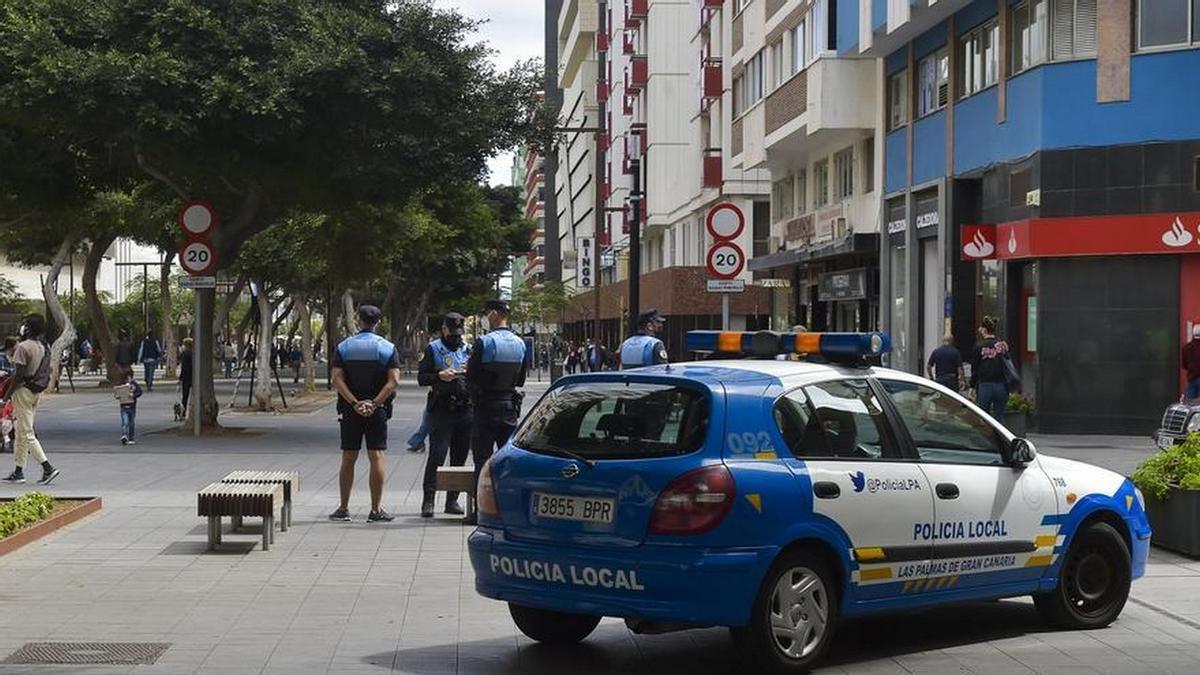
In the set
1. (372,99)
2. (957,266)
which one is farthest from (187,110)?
(957,266)

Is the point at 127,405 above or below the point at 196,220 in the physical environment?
below

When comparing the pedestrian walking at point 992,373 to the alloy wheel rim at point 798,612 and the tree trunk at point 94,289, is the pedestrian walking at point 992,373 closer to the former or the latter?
the alloy wheel rim at point 798,612

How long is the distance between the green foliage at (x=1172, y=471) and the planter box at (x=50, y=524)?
315 inches

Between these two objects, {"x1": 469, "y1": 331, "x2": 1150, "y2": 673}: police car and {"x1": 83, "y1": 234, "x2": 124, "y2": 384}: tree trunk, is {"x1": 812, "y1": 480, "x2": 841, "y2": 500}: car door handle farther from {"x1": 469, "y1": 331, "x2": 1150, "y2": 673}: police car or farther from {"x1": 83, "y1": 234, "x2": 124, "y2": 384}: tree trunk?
{"x1": 83, "y1": 234, "x2": 124, "y2": 384}: tree trunk

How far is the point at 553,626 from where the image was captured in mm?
8789

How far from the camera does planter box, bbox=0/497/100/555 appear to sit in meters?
12.0

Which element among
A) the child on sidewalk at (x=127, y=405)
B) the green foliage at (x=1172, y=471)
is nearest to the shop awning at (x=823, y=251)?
the child on sidewalk at (x=127, y=405)

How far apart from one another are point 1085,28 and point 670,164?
120ft

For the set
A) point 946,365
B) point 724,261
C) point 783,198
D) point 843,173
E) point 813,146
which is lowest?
point 946,365

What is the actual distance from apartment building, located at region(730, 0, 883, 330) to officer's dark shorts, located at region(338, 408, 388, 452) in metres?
23.1

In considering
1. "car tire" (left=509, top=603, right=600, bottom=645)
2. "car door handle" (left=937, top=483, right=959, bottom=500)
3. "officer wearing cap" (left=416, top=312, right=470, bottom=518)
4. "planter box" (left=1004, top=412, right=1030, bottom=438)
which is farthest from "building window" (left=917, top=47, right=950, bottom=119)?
"car tire" (left=509, top=603, right=600, bottom=645)

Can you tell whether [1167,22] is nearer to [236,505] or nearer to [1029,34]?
[1029,34]

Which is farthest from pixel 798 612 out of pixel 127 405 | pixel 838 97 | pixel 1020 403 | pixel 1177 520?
pixel 838 97

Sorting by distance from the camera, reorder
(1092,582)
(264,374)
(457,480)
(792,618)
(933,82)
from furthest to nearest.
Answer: (264,374) → (933,82) → (457,480) → (1092,582) → (792,618)
